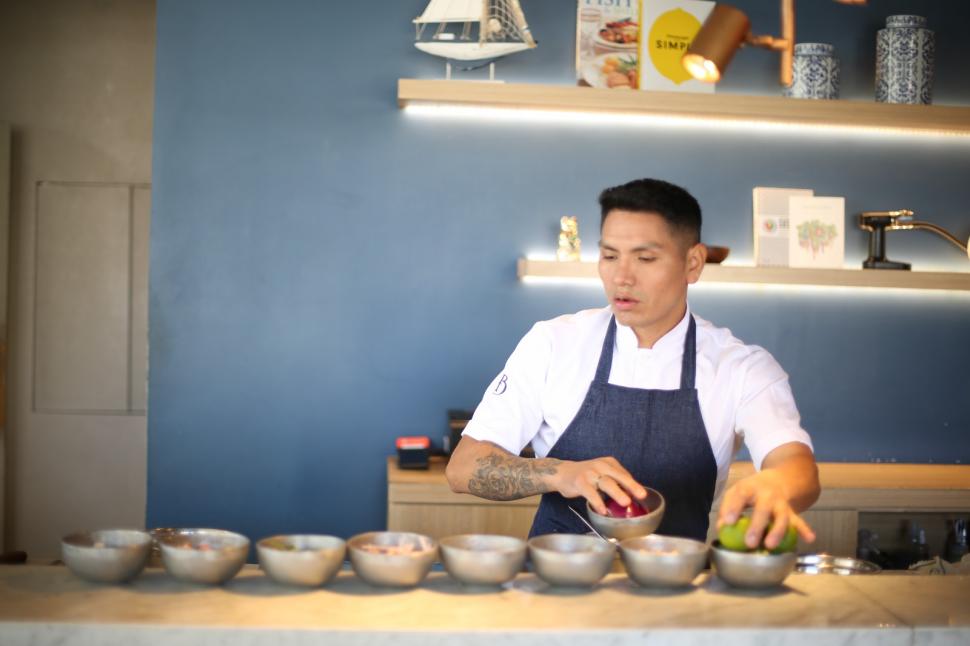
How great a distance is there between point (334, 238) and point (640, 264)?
5.93ft

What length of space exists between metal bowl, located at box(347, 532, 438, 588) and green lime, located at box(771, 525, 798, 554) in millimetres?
598

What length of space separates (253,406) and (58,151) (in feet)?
7.95

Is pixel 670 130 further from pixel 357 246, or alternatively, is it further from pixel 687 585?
pixel 687 585

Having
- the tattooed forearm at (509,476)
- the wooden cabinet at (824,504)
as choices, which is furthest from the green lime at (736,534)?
the wooden cabinet at (824,504)

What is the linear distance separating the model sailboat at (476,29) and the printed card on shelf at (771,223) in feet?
3.71

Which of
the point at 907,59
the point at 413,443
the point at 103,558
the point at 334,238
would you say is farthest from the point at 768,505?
the point at 907,59

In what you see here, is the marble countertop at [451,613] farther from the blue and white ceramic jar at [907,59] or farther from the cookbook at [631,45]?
the blue and white ceramic jar at [907,59]

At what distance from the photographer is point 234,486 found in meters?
3.95

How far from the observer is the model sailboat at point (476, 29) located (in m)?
3.83

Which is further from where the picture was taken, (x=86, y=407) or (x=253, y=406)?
(x=86, y=407)

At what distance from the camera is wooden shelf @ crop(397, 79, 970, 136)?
12.3ft

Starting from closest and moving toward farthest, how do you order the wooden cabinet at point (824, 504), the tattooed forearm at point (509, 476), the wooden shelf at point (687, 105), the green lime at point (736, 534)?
the green lime at point (736, 534), the tattooed forearm at point (509, 476), the wooden cabinet at point (824, 504), the wooden shelf at point (687, 105)

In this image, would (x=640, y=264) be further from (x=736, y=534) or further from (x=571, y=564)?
(x=571, y=564)

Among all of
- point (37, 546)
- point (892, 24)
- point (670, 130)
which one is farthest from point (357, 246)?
point (37, 546)
